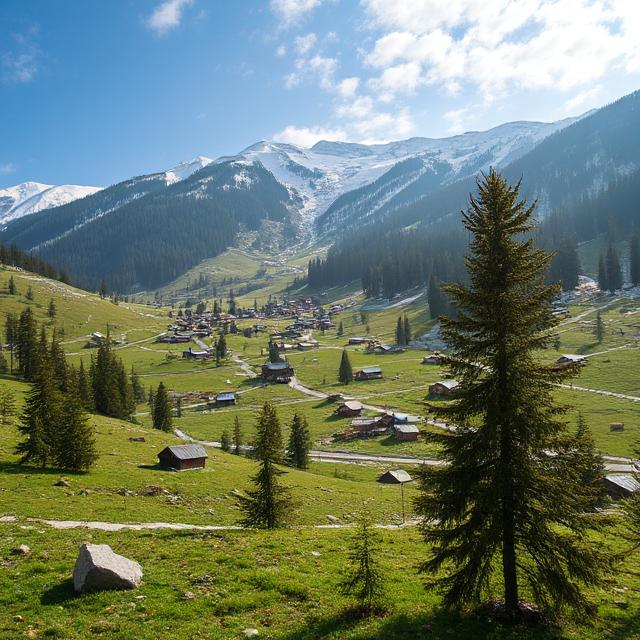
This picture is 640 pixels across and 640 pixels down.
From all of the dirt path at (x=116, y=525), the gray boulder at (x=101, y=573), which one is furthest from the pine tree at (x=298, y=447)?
the gray boulder at (x=101, y=573)

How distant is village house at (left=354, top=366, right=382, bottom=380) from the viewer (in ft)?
418

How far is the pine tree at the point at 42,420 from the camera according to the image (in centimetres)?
3859

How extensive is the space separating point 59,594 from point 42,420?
93.2 feet

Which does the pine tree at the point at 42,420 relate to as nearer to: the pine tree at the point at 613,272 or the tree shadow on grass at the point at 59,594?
the tree shadow on grass at the point at 59,594

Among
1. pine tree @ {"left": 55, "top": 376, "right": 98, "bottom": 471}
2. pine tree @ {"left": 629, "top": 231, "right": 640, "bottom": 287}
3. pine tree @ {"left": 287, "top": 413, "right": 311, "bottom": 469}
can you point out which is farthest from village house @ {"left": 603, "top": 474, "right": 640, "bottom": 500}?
pine tree @ {"left": 629, "top": 231, "right": 640, "bottom": 287}

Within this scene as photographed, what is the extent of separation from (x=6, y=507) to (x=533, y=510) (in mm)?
30444

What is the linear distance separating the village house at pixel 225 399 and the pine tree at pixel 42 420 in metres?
69.2

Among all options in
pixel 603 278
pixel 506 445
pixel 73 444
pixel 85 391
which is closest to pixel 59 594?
pixel 506 445

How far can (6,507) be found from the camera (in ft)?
91.6

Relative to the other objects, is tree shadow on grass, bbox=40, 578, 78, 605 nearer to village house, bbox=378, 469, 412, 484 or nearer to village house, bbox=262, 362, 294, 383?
village house, bbox=378, 469, 412, 484

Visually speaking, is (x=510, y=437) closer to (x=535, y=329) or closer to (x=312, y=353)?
(x=535, y=329)

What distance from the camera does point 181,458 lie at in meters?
48.1

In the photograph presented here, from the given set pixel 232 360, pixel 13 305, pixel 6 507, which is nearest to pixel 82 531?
pixel 6 507

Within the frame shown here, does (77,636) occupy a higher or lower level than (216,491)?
higher
